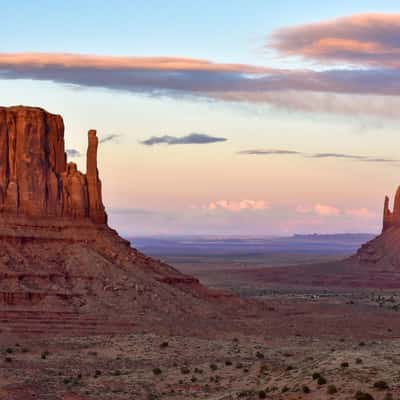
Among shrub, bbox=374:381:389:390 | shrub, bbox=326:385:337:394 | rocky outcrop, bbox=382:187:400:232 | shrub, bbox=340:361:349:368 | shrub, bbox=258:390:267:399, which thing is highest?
A: rocky outcrop, bbox=382:187:400:232

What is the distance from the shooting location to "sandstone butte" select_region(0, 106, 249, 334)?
85.1 metres

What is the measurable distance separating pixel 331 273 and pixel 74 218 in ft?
295

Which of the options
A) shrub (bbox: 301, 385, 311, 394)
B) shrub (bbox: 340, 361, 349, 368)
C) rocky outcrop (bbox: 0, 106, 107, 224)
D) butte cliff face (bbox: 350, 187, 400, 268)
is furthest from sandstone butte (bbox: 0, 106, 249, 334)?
butte cliff face (bbox: 350, 187, 400, 268)

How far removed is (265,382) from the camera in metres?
50.3

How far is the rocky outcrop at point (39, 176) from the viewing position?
93875 mm

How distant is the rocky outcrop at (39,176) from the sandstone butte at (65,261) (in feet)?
0.28

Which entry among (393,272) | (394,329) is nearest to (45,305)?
(394,329)

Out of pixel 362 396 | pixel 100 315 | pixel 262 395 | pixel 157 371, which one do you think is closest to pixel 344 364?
pixel 262 395

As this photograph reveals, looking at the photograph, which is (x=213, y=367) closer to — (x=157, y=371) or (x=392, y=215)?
(x=157, y=371)

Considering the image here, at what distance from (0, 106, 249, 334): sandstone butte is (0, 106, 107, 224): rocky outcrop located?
0.28ft

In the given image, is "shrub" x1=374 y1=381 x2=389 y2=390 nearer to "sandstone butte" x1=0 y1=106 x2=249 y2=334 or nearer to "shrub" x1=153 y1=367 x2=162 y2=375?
"shrub" x1=153 y1=367 x2=162 y2=375

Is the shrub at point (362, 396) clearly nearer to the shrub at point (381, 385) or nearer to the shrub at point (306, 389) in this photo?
the shrub at point (381, 385)

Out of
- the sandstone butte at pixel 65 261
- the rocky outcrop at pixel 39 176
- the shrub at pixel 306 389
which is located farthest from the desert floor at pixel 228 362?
the rocky outcrop at pixel 39 176

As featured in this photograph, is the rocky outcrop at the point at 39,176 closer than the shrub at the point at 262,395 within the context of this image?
No
